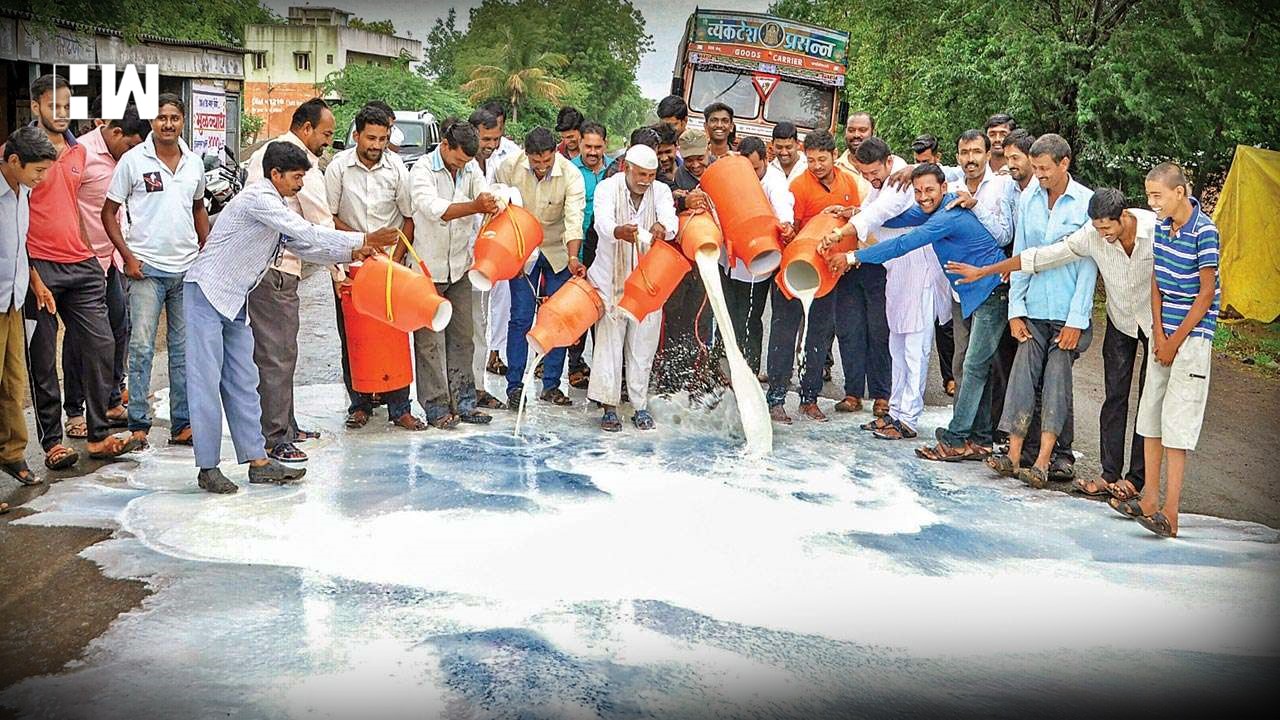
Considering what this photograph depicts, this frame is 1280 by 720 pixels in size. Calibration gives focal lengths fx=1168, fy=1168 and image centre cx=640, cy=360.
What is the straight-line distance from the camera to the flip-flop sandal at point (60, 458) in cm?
458

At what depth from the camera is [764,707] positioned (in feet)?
9.41

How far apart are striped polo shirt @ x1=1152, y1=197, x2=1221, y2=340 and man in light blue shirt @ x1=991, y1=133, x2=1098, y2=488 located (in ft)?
1.65

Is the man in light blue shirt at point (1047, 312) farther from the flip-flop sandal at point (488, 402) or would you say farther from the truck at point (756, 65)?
the truck at point (756, 65)

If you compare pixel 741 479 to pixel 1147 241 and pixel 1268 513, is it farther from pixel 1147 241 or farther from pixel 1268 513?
pixel 1268 513

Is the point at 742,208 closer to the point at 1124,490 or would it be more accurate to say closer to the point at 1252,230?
the point at 1124,490

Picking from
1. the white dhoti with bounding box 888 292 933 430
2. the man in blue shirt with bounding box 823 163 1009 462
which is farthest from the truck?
the man in blue shirt with bounding box 823 163 1009 462

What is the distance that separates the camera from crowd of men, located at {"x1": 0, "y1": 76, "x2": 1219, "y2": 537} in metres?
4.30

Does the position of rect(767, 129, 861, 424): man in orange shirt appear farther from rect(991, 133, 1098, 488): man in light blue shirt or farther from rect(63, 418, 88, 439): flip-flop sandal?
rect(63, 418, 88, 439): flip-flop sandal

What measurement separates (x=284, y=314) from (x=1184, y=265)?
3.46m

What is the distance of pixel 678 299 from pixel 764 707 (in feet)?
11.0

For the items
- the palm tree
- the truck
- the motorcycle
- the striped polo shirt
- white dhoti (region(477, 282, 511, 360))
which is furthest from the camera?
the motorcycle

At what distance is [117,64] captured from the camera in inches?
332

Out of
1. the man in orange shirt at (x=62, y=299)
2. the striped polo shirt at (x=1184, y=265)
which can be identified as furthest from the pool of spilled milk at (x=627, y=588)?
the striped polo shirt at (x=1184, y=265)

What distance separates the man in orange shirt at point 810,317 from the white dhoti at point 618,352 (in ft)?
2.11
